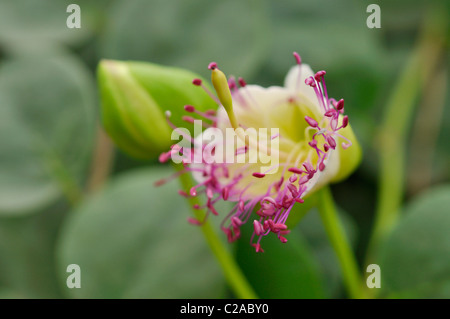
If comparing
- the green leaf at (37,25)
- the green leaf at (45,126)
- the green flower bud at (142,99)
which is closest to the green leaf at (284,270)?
the green flower bud at (142,99)

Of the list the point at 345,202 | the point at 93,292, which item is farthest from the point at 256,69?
the point at 93,292

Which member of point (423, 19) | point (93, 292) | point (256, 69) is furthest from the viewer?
point (423, 19)

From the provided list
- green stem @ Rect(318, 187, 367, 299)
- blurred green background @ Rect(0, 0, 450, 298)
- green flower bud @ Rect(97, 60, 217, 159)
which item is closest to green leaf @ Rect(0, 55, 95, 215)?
blurred green background @ Rect(0, 0, 450, 298)

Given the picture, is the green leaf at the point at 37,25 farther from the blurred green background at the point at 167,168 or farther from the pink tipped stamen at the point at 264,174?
the pink tipped stamen at the point at 264,174

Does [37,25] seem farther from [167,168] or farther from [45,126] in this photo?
[167,168]

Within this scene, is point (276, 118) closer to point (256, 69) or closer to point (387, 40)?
point (256, 69)

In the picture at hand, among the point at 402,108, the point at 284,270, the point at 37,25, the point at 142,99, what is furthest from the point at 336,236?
the point at 37,25

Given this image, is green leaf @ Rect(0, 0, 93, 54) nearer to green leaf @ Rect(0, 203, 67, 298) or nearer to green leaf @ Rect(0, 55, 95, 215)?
green leaf @ Rect(0, 55, 95, 215)
